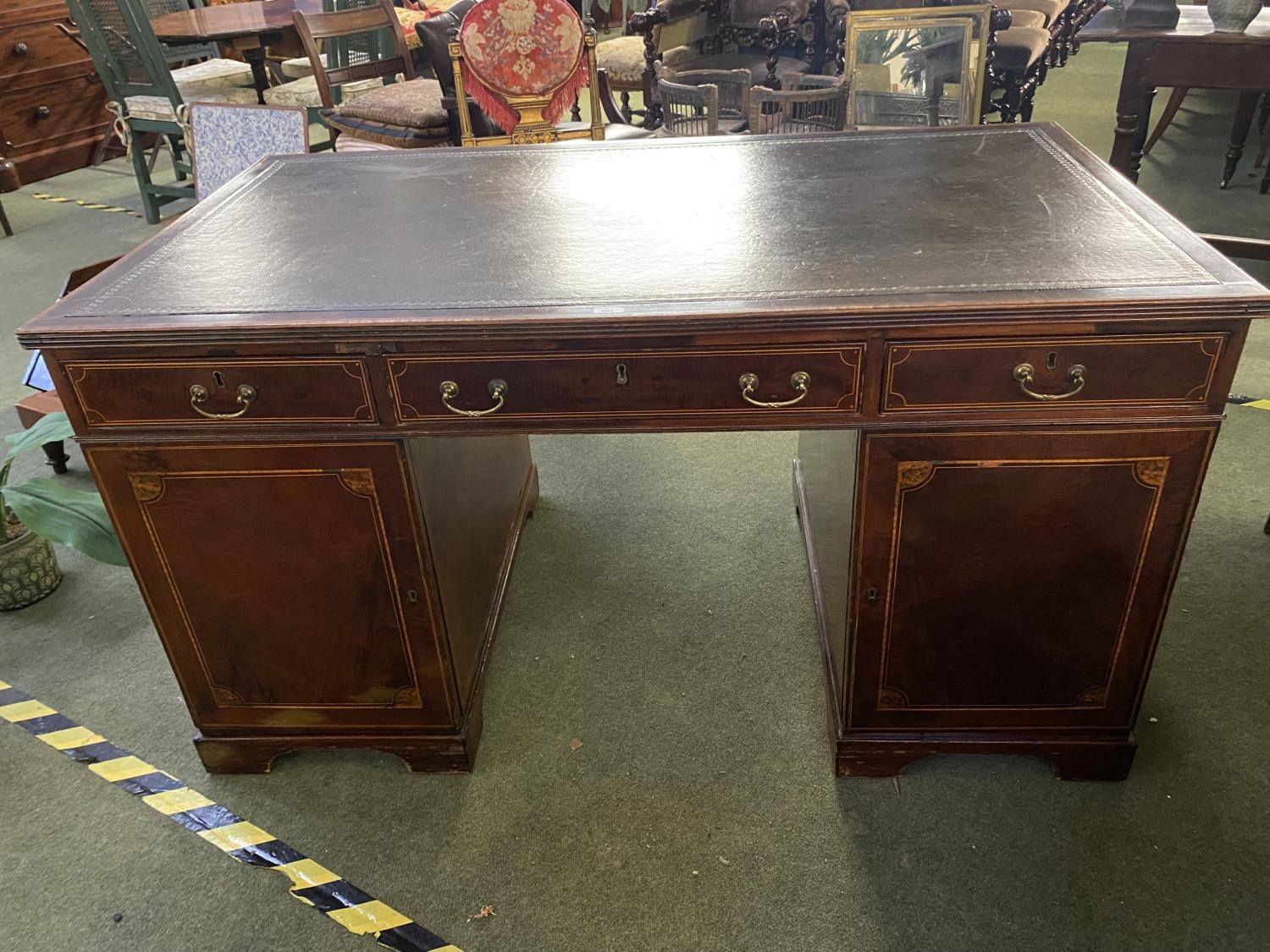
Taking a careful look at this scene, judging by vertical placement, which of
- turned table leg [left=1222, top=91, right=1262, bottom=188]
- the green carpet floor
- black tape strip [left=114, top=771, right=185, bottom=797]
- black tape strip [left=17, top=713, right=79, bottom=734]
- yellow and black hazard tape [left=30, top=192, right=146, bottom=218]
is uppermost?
turned table leg [left=1222, top=91, right=1262, bottom=188]

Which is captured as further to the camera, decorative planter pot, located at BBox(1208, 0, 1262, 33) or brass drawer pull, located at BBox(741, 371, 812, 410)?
decorative planter pot, located at BBox(1208, 0, 1262, 33)

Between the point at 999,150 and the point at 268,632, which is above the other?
the point at 999,150

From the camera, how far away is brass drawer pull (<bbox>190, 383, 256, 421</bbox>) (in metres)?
1.26

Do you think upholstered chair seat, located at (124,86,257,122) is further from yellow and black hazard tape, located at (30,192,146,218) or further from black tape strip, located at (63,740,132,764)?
→ black tape strip, located at (63,740,132,764)

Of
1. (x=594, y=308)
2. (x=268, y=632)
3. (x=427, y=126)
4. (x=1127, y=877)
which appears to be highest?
(x=594, y=308)

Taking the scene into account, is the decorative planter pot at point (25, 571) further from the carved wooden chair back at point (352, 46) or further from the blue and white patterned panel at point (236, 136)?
the carved wooden chair back at point (352, 46)

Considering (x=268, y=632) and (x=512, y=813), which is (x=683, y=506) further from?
(x=268, y=632)

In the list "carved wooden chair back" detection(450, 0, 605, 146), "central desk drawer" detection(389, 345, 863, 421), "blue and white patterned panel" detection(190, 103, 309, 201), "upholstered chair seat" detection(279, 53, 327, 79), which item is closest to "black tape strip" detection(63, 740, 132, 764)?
"central desk drawer" detection(389, 345, 863, 421)

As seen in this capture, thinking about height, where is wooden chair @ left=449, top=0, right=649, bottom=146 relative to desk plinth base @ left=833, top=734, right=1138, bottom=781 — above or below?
above

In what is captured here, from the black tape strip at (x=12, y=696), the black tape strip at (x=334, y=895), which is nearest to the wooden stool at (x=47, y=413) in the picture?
the black tape strip at (x=12, y=696)

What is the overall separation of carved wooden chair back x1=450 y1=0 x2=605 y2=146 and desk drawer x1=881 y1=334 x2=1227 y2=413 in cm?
208

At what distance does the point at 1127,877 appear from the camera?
1413 millimetres

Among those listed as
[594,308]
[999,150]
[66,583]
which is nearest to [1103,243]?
[999,150]

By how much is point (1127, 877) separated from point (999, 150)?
123 centimetres
